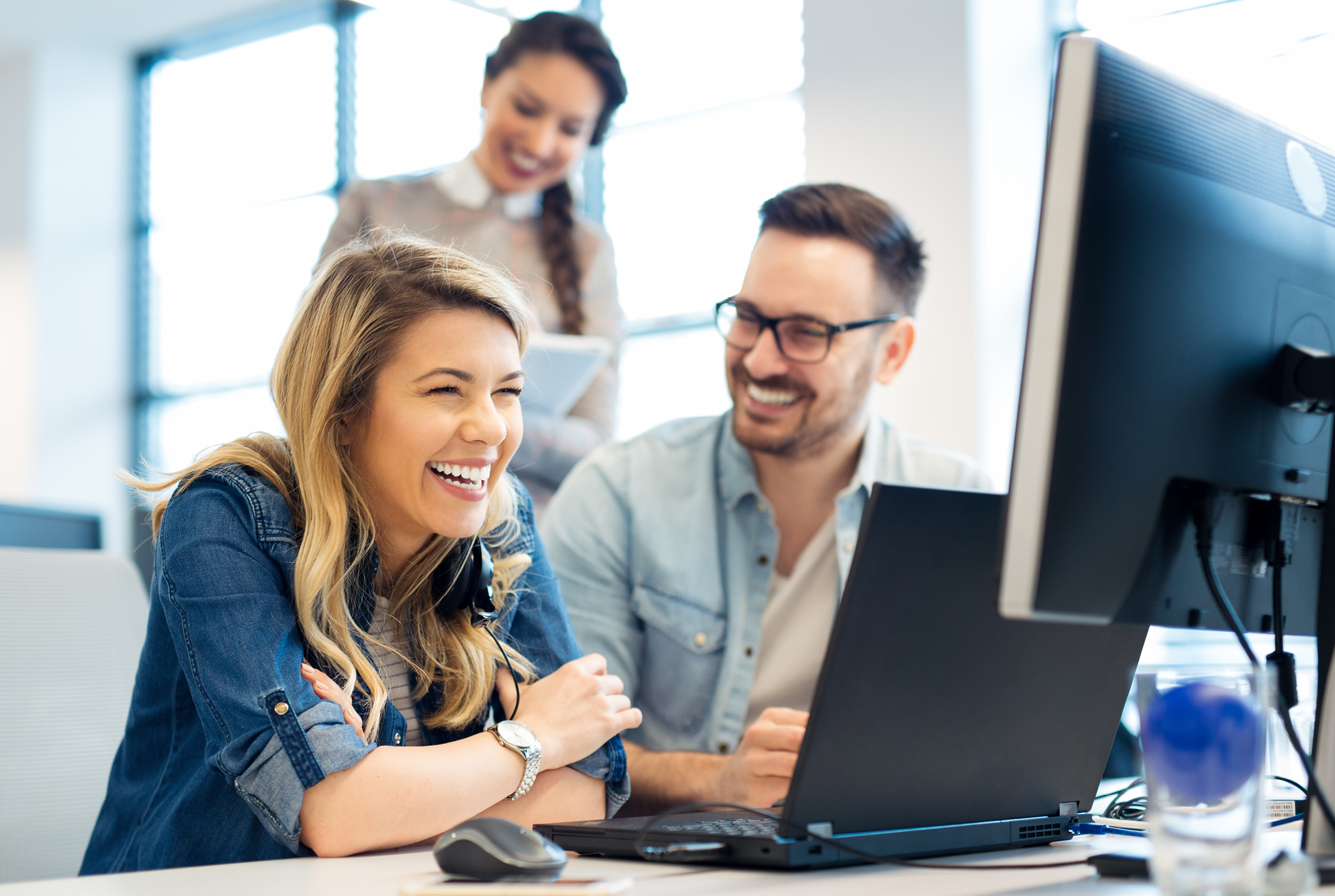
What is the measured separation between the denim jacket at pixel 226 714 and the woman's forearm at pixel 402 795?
16 millimetres

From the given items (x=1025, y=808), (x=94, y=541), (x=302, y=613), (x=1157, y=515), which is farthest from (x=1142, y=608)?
(x=94, y=541)

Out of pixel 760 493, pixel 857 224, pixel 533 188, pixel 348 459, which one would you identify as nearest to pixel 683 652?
pixel 760 493

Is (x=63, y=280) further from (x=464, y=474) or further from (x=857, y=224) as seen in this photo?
(x=464, y=474)

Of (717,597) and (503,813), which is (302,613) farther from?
(717,597)

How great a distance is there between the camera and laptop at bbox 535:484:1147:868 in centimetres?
83

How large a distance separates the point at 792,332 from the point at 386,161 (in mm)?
3957

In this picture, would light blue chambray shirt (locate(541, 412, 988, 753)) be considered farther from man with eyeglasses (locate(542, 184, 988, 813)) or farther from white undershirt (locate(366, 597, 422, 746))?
white undershirt (locate(366, 597, 422, 746))

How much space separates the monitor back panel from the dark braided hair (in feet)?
5.39

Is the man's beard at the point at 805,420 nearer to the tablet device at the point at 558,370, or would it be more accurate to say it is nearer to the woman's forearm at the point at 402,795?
the tablet device at the point at 558,370

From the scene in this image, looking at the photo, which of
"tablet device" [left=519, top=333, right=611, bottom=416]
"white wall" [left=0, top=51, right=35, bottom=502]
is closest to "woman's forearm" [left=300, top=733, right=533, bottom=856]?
"tablet device" [left=519, top=333, right=611, bottom=416]

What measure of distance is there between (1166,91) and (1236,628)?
35 centimetres

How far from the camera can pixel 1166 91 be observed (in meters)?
0.78

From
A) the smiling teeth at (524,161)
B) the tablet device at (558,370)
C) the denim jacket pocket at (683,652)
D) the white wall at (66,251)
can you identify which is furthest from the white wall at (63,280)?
the denim jacket pocket at (683,652)

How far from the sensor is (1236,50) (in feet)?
11.1
